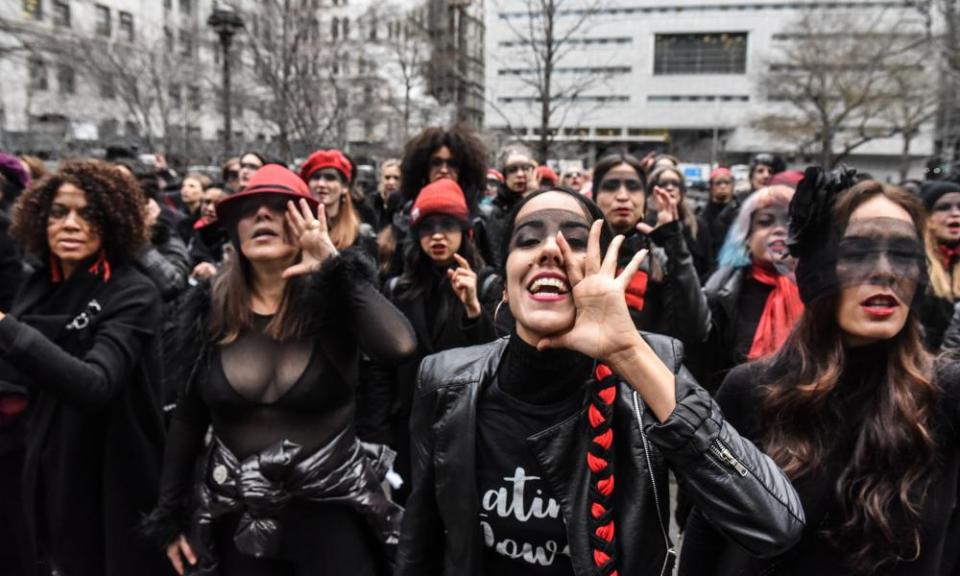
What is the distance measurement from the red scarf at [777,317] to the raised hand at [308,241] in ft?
7.18

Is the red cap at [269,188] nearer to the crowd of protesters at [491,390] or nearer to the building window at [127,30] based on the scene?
the crowd of protesters at [491,390]

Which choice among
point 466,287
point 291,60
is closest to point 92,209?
point 466,287

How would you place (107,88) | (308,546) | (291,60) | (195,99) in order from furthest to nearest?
(195,99)
(107,88)
(291,60)
(308,546)

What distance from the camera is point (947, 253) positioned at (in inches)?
169

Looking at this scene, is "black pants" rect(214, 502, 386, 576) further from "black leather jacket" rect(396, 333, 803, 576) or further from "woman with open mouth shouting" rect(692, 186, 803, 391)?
"woman with open mouth shouting" rect(692, 186, 803, 391)

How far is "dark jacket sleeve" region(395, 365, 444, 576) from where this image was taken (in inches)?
80.5

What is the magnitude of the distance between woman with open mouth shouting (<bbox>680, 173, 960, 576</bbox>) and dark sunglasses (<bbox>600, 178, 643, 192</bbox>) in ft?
6.17

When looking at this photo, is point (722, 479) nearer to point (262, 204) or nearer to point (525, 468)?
point (525, 468)

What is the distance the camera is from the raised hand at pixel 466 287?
3611 mm

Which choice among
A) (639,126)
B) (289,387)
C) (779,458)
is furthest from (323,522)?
(639,126)

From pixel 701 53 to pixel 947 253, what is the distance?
70.7 m

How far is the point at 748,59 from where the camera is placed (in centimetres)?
6556

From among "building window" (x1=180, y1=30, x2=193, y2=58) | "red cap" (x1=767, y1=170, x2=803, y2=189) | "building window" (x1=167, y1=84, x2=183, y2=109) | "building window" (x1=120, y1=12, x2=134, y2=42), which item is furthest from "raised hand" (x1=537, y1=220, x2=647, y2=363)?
"building window" (x1=120, y1=12, x2=134, y2=42)

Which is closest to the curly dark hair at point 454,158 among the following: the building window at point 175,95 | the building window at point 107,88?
the building window at point 107,88
